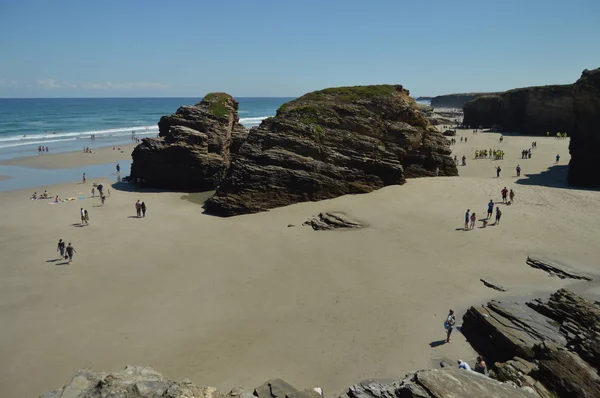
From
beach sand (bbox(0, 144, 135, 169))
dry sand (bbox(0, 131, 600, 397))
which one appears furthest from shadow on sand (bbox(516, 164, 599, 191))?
beach sand (bbox(0, 144, 135, 169))

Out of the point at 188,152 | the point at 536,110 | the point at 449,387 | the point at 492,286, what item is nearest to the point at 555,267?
the point at 492,286

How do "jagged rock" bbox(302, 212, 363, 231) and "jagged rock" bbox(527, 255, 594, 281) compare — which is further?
"jagged rock" bbox(302, 212, 363, 231)

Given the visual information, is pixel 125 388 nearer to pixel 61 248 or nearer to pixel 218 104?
pixel 61 248

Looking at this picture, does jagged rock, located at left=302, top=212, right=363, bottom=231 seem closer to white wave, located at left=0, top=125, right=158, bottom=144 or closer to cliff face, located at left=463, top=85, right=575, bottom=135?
cliff face, located at left=463, top=85, right=575, bottom=135

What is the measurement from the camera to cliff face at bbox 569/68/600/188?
1229 inches

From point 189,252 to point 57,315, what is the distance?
7067mm

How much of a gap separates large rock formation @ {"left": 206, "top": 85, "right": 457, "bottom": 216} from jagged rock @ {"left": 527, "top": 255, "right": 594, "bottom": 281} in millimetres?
12554

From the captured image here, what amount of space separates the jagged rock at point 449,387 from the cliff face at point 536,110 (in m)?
65.8

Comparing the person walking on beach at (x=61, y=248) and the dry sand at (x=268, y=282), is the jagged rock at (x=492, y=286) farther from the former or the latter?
the person walking on beach at (x=61, y=248)

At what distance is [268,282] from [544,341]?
35.5ft

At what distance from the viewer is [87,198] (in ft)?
109

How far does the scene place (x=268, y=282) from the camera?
18.2m

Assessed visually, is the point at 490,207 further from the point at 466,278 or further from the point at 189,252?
the point at 189,252

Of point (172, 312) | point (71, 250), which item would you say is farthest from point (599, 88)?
point (71, 250)
